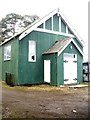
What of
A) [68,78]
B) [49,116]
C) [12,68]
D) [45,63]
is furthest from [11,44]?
[49,116]

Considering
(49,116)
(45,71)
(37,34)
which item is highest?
(37,34)

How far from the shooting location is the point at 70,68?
18453mm

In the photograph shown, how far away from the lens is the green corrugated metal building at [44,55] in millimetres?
17531

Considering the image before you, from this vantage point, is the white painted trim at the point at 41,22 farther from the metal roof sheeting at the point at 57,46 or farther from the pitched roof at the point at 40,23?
the metal roof sheeting at the point at 57,46

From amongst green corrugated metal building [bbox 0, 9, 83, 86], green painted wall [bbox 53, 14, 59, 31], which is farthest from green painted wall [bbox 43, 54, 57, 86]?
green painted wall [bbox 53, 14, 59, 31]

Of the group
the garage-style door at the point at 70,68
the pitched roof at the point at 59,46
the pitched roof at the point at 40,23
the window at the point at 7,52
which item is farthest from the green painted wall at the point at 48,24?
the window at the point at 7,52

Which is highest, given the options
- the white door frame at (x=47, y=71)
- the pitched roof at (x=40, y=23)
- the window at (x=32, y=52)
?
the pitched roof at (x=40, y=23)

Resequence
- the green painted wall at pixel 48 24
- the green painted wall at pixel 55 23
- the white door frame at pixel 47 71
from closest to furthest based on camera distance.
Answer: the white door frame at pixel 47 71 → the green painted wall at pixel 48 24 → the green painted wall at pixel 55 23

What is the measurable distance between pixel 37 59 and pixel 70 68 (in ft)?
8.62

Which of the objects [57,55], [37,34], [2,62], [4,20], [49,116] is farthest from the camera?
[4,20]

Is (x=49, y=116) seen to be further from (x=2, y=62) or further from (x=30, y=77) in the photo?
(x=2, y=62)

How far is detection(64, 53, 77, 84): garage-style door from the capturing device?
18.0 meters

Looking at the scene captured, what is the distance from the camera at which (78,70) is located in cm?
1920

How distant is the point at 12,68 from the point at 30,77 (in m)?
1.70
